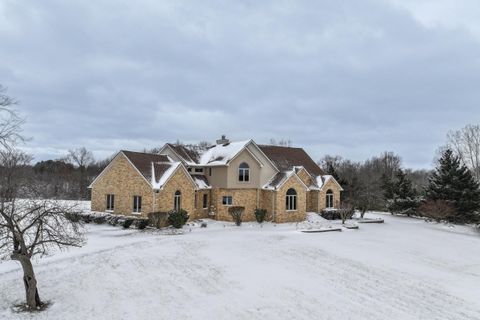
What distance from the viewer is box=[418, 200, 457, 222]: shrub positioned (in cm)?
3612

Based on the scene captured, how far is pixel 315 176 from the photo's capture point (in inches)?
1539

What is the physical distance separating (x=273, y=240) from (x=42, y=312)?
14.3 meters

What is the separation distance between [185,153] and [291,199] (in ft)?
35.8

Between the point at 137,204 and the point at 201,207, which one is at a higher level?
the point at 137,204

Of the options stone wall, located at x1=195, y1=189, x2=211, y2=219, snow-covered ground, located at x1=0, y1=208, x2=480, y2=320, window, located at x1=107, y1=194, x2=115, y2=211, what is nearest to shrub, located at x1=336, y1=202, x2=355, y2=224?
snow-covered ground, located at x1=0, y1=208, x2=480, y2=320

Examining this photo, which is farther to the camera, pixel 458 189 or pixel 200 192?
pixel 458 189

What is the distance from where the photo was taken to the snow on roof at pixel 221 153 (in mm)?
33562

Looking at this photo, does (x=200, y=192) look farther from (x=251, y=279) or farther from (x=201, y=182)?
(x=251, y=279)

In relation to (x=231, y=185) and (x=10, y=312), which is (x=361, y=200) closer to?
(x=231, y=185)

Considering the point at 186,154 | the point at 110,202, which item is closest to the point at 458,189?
the point at 186,154

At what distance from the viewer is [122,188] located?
102 ft

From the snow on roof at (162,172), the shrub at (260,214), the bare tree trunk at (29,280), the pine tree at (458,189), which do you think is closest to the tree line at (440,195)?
the pine tree at (458,189)

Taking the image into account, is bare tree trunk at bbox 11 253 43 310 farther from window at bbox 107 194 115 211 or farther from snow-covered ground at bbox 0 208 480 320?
window at bbox 107 194 115 211

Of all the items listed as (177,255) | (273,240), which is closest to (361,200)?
(273,240)
